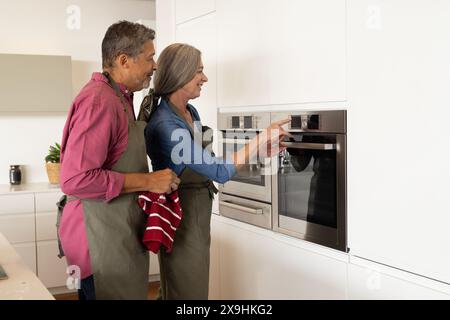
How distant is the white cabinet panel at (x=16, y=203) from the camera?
13.5ft

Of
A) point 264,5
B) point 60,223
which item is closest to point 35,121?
point 264,5

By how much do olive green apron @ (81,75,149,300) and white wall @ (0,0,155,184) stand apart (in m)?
3.04

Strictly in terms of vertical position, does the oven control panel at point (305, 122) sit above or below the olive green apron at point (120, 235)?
above

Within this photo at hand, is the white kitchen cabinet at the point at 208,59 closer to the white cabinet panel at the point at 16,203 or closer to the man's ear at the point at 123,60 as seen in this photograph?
the man's ear at the point at 123,60

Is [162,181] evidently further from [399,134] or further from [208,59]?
[208,59]

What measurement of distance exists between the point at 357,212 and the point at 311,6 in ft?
2.75

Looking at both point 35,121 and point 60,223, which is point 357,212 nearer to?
point 60,223

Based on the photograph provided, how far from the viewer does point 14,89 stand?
435 cm

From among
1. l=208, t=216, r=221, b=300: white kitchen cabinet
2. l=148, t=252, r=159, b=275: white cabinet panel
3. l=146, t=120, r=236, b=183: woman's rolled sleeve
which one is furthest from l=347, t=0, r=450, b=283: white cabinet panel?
l=148, t=252, r=159, b=275: white cabinet panel

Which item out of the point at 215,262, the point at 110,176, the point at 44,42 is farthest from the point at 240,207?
the point at 44,42

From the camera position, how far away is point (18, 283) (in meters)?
1.47

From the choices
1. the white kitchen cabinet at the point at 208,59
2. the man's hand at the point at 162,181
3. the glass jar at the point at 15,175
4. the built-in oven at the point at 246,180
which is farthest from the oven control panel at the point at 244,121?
the glass jar at the point at 15,175

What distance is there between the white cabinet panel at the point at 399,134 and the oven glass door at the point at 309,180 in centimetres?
12

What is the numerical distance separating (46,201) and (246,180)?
199cm
